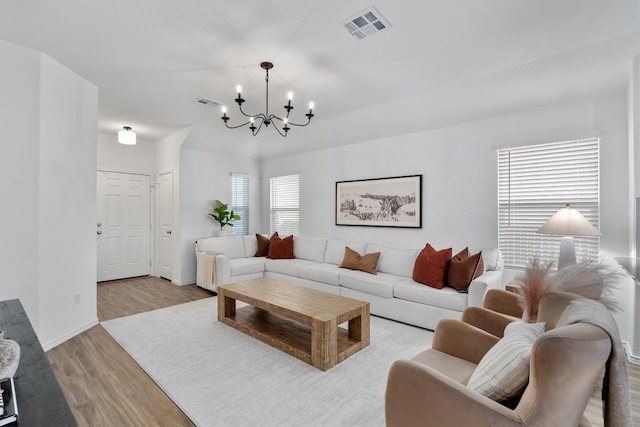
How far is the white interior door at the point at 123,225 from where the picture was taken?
5617 mm

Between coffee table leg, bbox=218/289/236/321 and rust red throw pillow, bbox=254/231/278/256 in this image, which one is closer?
coffee table leg, bbox=218/289/236/321

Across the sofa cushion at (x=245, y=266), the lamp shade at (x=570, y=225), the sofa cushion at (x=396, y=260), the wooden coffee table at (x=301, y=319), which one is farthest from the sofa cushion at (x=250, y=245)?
the lamp shade at (x=570, y=225)

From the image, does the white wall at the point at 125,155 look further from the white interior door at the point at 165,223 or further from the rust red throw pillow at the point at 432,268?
the rust red throw pillow at the point at 432,268

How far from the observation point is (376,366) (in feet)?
8.44

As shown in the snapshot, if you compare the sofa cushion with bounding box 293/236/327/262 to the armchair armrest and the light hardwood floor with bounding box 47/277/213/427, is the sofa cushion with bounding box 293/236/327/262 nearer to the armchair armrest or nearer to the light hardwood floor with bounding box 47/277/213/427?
the light hardwood floor with bounding box 47/277/213/427

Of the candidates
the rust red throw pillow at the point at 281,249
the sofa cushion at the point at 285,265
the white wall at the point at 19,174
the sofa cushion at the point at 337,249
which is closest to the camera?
the white wall at the point at 19,174

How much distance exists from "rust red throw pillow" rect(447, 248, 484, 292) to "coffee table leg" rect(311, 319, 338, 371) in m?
1.60

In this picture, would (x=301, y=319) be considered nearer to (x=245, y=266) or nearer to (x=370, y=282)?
(x=370, y=282)

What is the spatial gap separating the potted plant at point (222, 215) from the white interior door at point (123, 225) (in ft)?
4.91

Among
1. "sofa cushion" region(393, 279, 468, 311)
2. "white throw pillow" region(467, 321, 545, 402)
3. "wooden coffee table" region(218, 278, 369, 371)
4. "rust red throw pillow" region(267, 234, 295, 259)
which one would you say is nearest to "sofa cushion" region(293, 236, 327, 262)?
"rust red throw pillow" region(267, 234, 295, 259)

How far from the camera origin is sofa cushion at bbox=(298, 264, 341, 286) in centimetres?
427

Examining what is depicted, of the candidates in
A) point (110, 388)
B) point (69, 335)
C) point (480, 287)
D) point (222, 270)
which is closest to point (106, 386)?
point (110, 388)

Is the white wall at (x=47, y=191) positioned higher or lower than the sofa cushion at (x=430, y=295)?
higher

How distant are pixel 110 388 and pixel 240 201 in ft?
15.1
